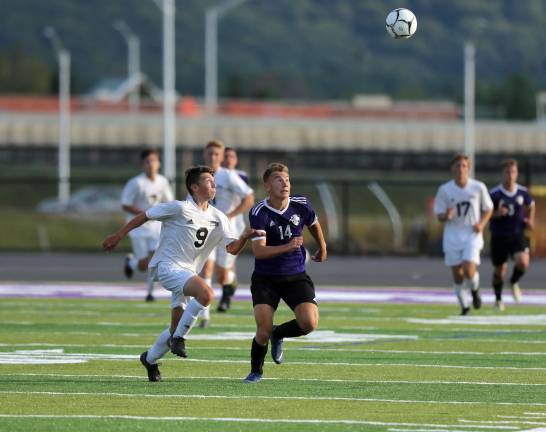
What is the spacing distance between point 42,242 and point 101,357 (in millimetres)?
32367

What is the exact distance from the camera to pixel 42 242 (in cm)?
4644

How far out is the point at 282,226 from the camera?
1262 centimetres

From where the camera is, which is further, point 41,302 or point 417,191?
point 417,191

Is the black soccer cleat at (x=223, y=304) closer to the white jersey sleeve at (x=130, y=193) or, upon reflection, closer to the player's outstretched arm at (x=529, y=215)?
the white jersey sleeve at (x=130, y=193)

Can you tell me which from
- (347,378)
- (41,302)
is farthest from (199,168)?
(41,302)

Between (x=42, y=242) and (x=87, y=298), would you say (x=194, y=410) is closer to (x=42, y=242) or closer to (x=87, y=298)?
(x=87, y=298)

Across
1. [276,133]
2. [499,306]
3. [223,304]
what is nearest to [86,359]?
[223,304]

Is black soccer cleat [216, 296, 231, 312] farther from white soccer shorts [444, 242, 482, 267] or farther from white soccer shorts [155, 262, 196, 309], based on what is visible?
white soccer shorts [155, 262, 196, 309]

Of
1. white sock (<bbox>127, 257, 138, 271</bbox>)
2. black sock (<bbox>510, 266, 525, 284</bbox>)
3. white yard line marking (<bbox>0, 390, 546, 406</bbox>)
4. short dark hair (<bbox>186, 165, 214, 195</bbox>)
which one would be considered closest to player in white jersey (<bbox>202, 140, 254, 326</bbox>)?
white sock (<bbox>127, 257, 138, 271</bbox>)

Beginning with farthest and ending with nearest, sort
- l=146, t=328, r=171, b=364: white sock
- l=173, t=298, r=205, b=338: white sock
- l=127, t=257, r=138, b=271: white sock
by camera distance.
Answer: l=127, t=257, r=138, b=271: white sock, l=146, t=328, r=171, b=364: white sock, l=173, t=298, r=205, b=338: white sock

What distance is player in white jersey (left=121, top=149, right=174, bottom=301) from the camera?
20672mm

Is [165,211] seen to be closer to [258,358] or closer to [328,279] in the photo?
Result: [258,358]

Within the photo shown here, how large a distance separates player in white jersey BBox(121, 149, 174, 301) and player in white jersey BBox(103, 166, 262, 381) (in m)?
7.70

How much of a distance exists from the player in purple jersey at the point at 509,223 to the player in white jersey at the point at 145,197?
14.3ft
